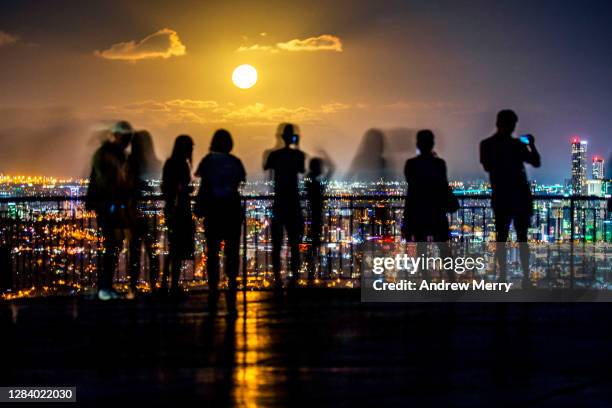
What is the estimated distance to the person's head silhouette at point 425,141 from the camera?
11719 mm

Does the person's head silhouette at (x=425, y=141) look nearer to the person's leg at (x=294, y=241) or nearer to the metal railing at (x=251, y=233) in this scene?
the person's leg at (x=294, y=241)

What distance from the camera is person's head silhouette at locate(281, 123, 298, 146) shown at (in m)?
12.7

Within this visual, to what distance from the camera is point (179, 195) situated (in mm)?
12031

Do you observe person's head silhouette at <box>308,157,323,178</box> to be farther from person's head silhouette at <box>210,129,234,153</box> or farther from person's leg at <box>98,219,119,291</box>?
person's leg at <box>98,219,119,291</box>

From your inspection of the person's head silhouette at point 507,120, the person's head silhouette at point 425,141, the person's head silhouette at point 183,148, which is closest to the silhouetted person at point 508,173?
the person's head silhouette at point 507,120

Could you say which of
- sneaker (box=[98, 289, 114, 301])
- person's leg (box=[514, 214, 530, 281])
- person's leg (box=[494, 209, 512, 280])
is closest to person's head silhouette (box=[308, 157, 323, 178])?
person's leg (box=[494, 209, 512, 280])

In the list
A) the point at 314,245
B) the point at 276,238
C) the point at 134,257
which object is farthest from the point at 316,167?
the point at 134,257

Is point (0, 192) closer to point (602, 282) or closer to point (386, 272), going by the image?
point (386, 272)

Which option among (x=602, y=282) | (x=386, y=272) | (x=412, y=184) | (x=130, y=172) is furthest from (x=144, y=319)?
(x=602, y=282)

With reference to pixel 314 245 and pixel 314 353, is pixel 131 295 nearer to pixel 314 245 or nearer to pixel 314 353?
pixel 314 245

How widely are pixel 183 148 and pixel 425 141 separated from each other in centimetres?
288

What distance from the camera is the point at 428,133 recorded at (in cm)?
1172

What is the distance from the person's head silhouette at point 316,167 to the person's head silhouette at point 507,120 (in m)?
3.00

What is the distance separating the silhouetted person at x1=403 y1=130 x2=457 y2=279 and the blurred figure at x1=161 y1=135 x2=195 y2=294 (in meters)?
2.61
